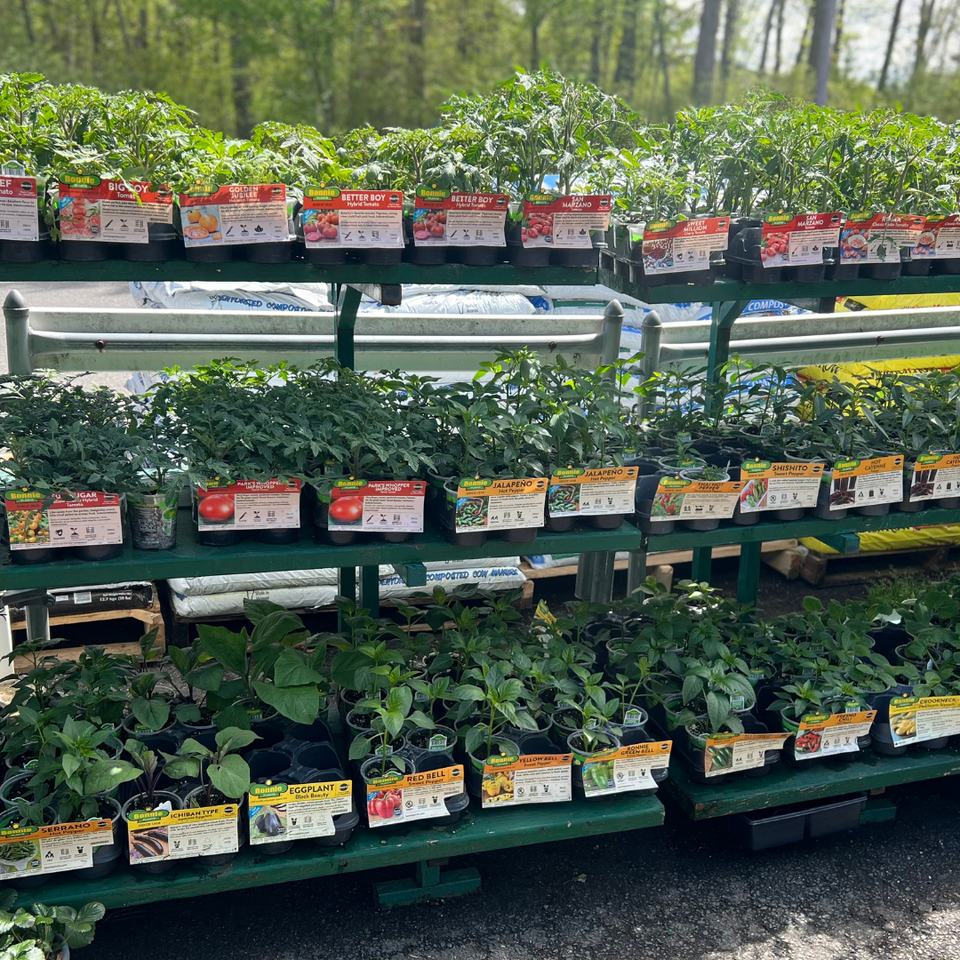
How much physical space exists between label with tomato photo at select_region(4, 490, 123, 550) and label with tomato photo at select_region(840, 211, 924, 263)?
2.21 m

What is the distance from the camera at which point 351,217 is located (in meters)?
2.38

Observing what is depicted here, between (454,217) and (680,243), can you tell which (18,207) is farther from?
(680,243)

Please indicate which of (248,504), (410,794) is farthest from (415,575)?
(410,794)

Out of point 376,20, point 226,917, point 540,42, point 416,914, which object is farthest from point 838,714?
point 540,42

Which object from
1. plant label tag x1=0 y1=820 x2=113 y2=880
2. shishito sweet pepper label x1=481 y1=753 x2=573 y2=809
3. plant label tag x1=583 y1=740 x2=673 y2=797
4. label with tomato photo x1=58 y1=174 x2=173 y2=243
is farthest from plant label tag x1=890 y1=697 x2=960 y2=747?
label with tomato photo x1=58 y1=174 x2=173 y2=243

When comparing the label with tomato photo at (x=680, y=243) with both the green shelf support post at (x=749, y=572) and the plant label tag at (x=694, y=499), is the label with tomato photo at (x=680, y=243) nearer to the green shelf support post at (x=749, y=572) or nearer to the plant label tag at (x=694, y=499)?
the plant label tag at (x=694, y=499)

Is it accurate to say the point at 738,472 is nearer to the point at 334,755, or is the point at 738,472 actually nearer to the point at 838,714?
the point at 838,714

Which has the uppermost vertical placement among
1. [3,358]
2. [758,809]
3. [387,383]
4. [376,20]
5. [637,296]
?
[376,20]

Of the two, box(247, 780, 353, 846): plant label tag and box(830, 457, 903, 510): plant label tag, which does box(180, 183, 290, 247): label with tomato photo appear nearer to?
box(247, 780, 353, 846): plant label tag

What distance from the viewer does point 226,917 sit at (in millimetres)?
2602

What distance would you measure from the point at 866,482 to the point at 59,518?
2.30 meters

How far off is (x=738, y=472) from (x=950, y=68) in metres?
22.5

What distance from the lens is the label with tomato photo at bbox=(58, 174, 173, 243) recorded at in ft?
7.22

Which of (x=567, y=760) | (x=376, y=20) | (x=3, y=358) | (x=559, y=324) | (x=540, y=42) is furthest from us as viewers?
(x=540, y=42)
